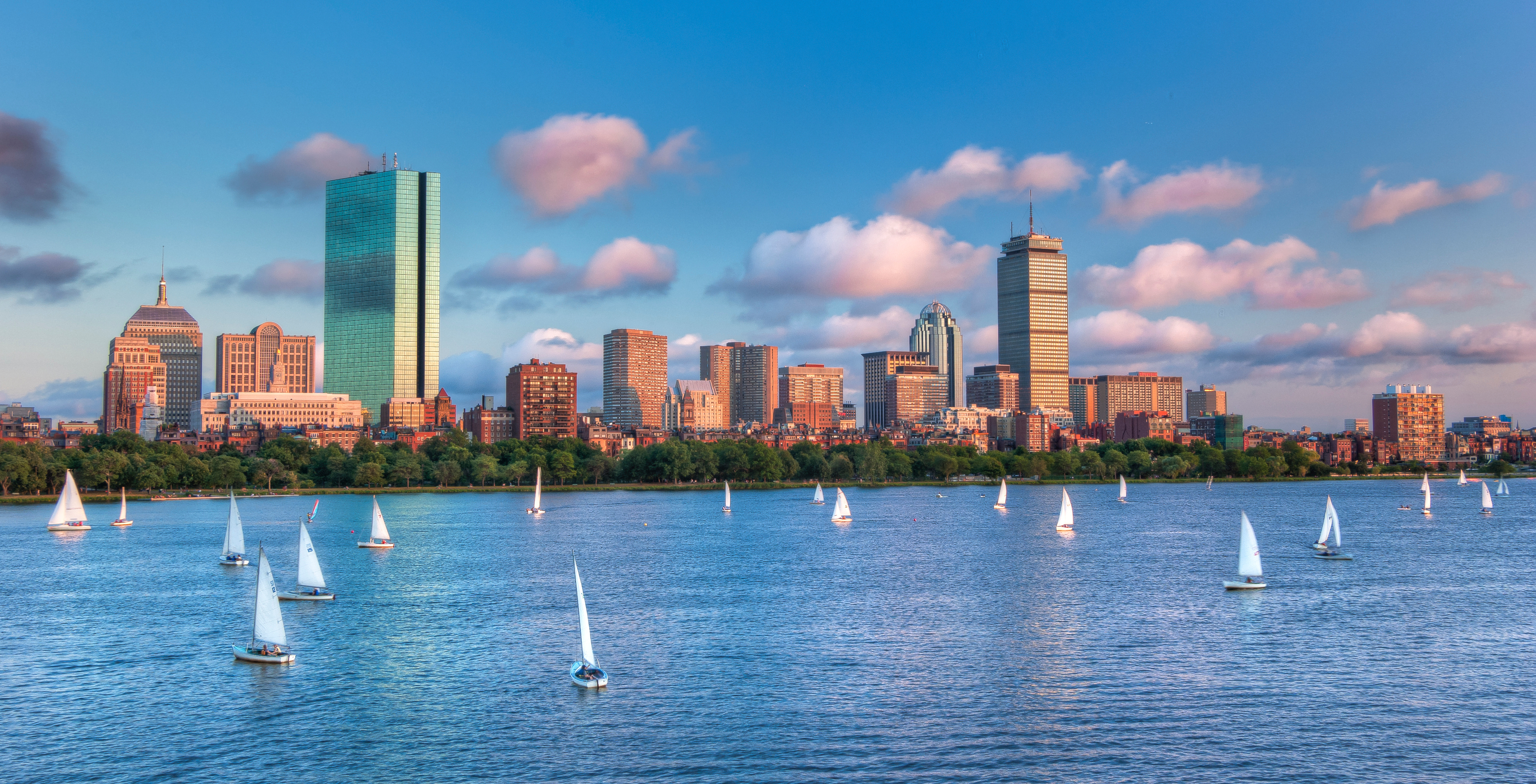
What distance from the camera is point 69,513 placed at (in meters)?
125

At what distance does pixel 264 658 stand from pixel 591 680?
1616cm

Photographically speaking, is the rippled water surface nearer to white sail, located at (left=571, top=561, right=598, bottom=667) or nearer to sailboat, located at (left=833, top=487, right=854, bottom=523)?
white sail, located at (left=571, top=561, right=598, bottom=667)

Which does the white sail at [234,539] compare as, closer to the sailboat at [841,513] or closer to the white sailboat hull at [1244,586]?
the sailboat at [841,513]

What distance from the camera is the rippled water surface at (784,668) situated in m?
39.8

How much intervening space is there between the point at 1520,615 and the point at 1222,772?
40177 millimetres

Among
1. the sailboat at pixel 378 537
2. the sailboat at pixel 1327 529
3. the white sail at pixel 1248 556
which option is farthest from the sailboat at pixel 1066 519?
the sailboat at pixel 378 537

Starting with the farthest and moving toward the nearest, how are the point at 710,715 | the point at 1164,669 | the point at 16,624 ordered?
the point at 16,624 → the point at 1164,669 → the point at 710,715

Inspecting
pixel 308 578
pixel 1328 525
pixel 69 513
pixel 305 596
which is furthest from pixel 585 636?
pixel 69 513

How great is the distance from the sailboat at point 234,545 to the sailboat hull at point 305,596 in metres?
20.1

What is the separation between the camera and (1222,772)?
38.0 meters

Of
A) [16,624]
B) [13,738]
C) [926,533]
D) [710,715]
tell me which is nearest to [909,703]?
[710,715]

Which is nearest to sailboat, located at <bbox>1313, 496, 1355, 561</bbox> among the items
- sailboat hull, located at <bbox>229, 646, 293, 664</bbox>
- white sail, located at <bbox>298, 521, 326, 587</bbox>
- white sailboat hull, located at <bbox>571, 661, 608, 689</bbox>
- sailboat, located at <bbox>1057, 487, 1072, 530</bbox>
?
sailboat, located at <bbox>1057, 487, 1072, 530</bbox>

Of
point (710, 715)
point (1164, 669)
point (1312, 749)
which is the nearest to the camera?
point (1312, 749)

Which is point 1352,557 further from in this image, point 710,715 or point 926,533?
point 710,715
